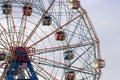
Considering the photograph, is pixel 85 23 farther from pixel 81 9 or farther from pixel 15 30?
Answer: pixel 15 30

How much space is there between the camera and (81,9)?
5794 centimetres

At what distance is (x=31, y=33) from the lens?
56.4m

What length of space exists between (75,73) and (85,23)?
4.45 metres

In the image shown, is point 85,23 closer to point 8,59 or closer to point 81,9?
point 81,9

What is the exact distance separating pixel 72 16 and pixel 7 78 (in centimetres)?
811

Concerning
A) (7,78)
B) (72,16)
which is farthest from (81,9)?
(7,78)

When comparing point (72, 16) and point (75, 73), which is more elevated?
point (72, 16)

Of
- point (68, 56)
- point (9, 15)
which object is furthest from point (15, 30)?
point (68, 56)

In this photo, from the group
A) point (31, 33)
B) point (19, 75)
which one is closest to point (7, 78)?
point (19, 75)

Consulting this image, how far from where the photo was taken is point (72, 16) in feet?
187

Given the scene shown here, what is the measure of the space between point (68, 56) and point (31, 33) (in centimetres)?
381

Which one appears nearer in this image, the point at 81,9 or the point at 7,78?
the point at 7,78

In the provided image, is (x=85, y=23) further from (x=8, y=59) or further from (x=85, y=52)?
(x=8, y=59)

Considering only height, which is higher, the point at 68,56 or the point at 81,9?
the point at 81,9
